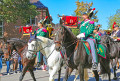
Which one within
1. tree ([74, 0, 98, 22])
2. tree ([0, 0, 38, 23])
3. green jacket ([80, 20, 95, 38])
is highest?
tree ([74, 0, 98, 22])

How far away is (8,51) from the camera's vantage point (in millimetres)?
8648

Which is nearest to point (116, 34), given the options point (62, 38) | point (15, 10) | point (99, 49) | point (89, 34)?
point (99, 49)

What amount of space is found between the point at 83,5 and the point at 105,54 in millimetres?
22892

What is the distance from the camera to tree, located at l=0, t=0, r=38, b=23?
18688 mm

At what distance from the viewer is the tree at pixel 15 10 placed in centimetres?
1869

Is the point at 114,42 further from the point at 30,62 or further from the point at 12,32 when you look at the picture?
the point at 12,32

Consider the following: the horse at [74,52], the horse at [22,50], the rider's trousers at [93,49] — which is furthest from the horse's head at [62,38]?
the horse at [22,50]

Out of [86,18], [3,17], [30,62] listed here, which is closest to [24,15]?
[3,17]

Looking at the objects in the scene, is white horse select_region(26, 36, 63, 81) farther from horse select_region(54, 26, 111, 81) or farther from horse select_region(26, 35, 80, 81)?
horse select_region(54, 26, 111, 81)

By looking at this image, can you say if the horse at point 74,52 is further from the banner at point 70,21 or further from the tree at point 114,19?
the tree at point 114,19

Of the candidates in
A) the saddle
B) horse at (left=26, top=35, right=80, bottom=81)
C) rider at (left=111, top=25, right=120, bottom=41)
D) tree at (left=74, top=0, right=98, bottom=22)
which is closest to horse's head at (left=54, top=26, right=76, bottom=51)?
the saddle

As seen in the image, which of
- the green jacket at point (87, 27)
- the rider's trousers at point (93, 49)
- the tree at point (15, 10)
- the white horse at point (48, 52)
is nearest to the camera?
the rider's trousers at point (93, 49)

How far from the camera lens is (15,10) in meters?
19.5

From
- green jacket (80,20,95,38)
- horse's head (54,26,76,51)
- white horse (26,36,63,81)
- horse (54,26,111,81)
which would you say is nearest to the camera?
horse's head (54,26,76,51)
